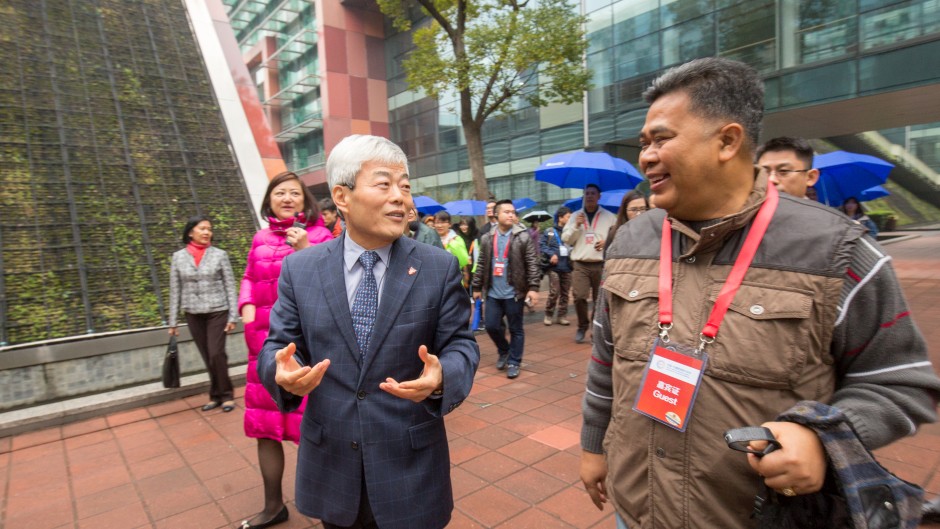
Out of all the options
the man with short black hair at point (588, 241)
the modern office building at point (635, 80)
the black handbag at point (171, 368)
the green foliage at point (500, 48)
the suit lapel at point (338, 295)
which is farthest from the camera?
the modern office building at point (635, 80)

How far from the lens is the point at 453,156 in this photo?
87.7 ft

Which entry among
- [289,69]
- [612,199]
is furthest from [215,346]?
[289,69]

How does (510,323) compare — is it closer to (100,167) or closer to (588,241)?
(588,241)

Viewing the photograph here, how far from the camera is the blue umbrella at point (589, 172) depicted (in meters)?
7.39

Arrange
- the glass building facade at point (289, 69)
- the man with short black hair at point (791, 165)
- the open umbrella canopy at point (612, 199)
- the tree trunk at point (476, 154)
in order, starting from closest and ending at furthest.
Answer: the man with short black hair at point (791, 165) → the open umbrella canopy at point (612, 199) → the tree trunk at point (476, 154) → the glass building facade at point (289, 69)

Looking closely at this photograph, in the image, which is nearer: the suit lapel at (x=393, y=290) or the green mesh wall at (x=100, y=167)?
the suit lapel at (x=393, y=290)

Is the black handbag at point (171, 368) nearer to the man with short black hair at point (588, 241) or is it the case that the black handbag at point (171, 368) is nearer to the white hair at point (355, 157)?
the white hair at point (355, 157)

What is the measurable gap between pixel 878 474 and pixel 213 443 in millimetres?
4527

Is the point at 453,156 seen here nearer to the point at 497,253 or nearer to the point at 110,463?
the point at 497,253

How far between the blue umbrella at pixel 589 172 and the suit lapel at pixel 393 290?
18.7ft

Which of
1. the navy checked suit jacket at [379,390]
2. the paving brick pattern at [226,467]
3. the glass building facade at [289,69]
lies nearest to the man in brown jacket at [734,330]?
the navy checked suit jacket at [379,390]

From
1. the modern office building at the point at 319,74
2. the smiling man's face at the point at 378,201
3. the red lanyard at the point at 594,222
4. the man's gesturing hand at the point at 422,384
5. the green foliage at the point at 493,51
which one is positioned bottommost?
the man's gesturing hand at the point at 422,384

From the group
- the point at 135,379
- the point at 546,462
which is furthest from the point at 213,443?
the point at 546,462

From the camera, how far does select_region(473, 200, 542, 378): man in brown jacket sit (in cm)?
591
